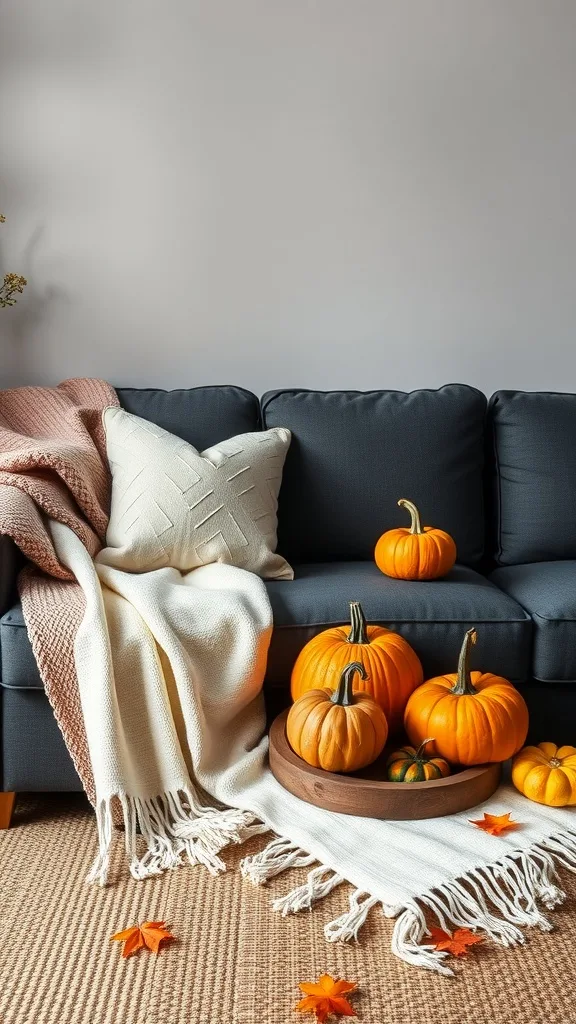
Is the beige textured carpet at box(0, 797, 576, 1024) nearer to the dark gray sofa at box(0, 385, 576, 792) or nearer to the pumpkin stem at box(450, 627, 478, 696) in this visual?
the pumpkin stem at box(450, 627, 478, 696)

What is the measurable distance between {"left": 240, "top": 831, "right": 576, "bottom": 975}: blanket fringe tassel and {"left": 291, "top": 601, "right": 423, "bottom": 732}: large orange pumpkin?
1.07 feet

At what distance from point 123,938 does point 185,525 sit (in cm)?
97

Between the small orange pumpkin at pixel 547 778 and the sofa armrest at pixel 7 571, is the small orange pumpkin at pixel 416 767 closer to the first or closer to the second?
the small orange pumpkin at pixel 547 778

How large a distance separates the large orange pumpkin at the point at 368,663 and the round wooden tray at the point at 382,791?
0.15 meters

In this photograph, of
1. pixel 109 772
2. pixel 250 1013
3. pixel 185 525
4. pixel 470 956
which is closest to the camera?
pixel 250 1013

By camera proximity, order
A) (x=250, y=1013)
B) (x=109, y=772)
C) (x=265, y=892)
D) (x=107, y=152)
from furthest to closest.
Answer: (x=107, y=152)
(x=109, y=772)
(x=265, y=892)
(x=250, y=1013)

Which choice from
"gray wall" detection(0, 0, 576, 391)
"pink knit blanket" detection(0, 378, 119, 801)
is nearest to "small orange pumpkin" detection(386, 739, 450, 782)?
"pink knit blanket" detection(0, 378, 119, 801)

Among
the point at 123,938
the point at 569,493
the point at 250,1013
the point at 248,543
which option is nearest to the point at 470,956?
the point at 250,1013

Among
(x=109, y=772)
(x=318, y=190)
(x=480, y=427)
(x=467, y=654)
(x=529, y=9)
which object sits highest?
(x=529, y=9)

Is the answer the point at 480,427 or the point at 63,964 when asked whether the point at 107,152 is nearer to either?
the point at 480,427

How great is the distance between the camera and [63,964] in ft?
4.44

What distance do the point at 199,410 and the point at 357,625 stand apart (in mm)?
927

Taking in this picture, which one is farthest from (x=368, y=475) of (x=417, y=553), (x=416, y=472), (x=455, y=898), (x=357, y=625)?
(x=455, y=898)

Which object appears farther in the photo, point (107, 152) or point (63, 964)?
point (107, 152)
